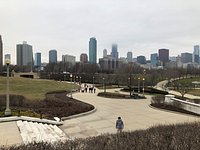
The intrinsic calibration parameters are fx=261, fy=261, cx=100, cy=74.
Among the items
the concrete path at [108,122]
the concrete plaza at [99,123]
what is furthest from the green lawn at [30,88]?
the concrete plaza at [99,123]

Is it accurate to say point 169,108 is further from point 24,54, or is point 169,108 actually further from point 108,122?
point 24,54

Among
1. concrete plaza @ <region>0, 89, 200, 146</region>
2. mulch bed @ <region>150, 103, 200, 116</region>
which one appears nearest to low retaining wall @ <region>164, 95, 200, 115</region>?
mulch bed @ <region>150, 103, 200, 116</region>

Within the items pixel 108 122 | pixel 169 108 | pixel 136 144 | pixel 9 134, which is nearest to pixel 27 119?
pixel 9 134

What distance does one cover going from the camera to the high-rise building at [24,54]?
165 meters

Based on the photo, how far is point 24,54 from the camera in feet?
559

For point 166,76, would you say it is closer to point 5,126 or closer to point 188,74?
point 188,74

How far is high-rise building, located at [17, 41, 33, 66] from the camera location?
165 m

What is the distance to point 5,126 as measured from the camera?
50.0 feet

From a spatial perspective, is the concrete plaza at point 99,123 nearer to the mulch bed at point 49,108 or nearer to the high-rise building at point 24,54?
the mulch bed at point 49,108

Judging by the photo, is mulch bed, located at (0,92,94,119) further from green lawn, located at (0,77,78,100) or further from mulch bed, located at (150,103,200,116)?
mulch bed, located at (150,103,200,116)

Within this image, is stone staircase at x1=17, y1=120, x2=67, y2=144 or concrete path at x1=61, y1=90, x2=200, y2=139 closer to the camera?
stone staircase at x1=17, y1=120, x2=67, y2=144

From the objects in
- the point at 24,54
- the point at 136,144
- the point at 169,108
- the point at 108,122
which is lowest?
the point at 108,122

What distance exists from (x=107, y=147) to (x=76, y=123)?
13184 mm

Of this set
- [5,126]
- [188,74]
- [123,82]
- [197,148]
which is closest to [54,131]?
[5,126]
